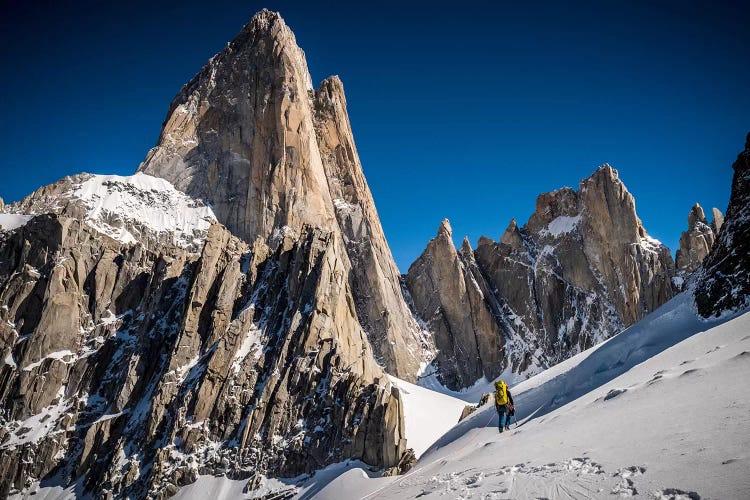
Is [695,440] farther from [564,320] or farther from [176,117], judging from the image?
[176,117]

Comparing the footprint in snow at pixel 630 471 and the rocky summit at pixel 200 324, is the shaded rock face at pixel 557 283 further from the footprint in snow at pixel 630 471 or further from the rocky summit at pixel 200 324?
the footprint in snow at pixel 630 471

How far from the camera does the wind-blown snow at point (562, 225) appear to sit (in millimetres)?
92062

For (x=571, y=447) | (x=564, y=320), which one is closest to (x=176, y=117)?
(x=564, y=320)

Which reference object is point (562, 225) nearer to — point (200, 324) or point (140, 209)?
point (200, 324)

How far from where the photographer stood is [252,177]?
289 feet

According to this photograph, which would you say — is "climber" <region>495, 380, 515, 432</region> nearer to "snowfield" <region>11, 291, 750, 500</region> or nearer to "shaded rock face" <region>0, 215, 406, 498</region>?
"snowfield" <region>11, 291, 750, 500</region>

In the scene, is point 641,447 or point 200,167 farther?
point 200,167

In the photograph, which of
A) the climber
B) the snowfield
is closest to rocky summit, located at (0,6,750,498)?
the snowfield

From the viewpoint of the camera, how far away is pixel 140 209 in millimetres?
81250

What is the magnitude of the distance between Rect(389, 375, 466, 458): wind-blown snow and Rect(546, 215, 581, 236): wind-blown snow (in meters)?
42.0

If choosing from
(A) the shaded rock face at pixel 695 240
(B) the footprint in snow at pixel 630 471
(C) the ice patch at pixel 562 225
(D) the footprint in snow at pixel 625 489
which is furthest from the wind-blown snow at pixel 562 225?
(D) the footprint in snow at pixel 625 489

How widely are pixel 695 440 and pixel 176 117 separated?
341 ft

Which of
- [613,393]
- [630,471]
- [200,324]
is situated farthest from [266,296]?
[630,471]

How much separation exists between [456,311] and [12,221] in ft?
256
